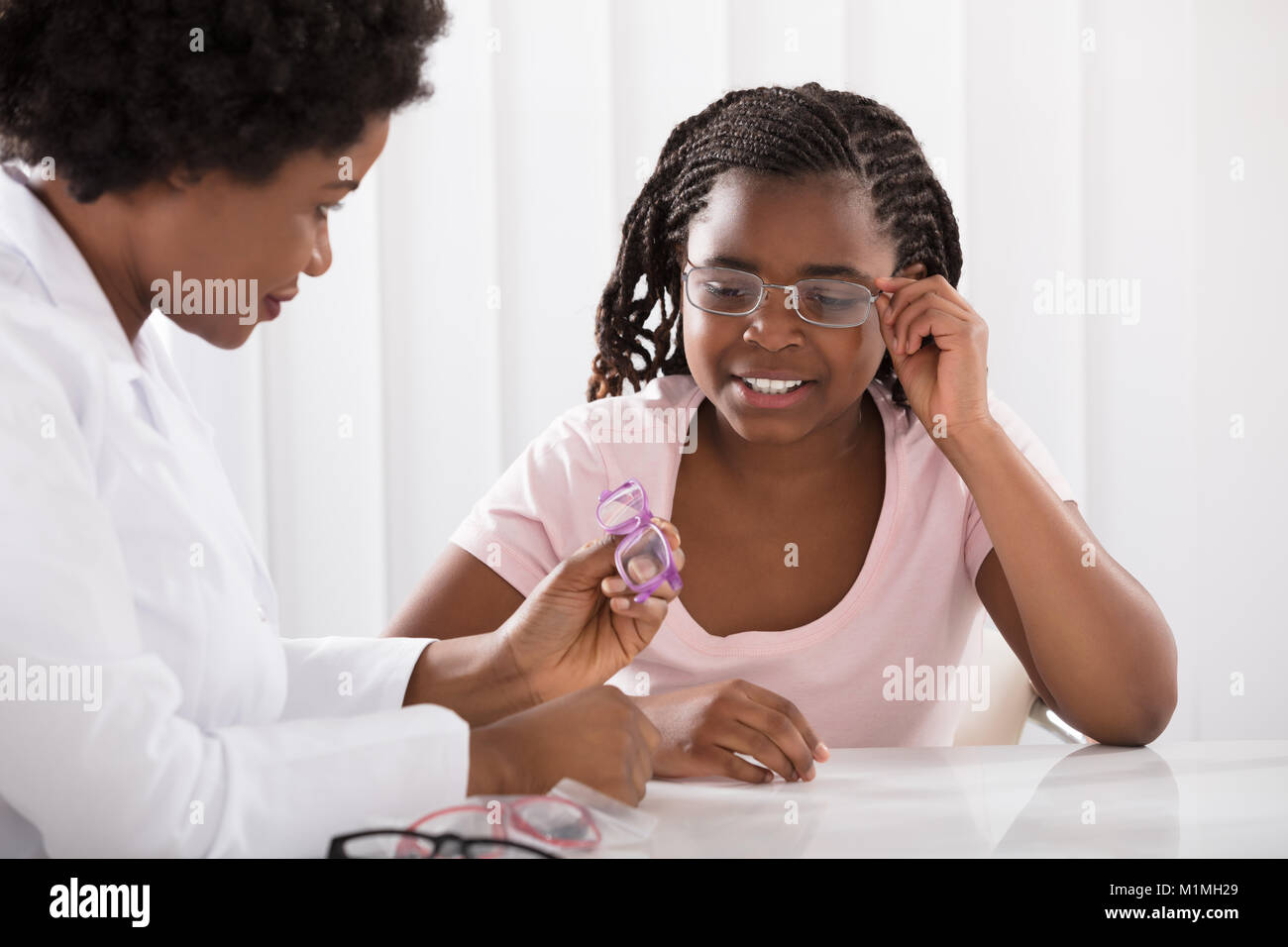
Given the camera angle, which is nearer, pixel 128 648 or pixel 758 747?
pixel 128 648

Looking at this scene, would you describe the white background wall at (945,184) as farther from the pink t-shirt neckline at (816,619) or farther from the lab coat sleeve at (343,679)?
the lab coat sleeve at (343,679)

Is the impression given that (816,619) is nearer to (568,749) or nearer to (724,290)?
(724,290)

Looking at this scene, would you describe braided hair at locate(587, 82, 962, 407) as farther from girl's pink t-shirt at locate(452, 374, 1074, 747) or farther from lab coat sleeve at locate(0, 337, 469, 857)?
lab coat sleeve at locate(0, 337, 469, 857)

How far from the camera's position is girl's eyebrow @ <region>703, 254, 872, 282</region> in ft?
4.02

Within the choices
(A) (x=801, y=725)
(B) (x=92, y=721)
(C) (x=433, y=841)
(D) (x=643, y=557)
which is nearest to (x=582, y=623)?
(D) (x=643, y=557)

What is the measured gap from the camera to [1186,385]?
7.05 feet

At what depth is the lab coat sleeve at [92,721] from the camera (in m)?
0.61

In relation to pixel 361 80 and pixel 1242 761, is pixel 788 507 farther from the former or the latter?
pixel 361 80

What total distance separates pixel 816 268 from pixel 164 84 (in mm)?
682

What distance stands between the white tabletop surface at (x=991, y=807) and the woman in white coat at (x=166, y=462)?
8 centimetres

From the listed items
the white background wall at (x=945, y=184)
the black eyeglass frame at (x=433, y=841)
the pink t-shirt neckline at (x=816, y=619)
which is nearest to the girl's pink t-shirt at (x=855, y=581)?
the pink t-shirt neckline at (x=816, y=619)

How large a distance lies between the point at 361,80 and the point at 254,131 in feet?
0.29

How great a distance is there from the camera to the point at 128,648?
2.10 feet

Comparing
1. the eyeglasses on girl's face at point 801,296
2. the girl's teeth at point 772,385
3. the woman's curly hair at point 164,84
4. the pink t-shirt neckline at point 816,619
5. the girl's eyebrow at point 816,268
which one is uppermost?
the woman's curly hair at point 164,84
